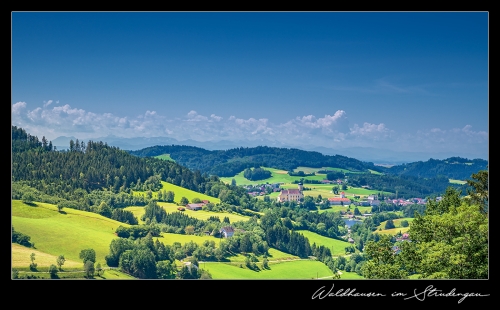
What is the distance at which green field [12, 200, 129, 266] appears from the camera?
2444cm

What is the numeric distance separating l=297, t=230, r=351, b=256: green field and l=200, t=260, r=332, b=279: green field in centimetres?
323

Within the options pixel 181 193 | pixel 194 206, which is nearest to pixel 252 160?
→ pixel 181 193

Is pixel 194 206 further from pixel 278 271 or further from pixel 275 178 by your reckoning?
pixel 275 178

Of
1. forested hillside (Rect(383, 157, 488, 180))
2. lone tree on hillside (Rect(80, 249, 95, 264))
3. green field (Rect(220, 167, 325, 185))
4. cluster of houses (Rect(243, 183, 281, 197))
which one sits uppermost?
forested hillside (Rect(383, 157, 488, 180))

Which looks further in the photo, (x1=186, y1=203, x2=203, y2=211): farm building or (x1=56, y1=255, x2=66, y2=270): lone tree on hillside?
(x1=186, y1=203, x2=203, y2=211): farm building

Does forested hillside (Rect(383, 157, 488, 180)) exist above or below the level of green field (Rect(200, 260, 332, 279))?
above

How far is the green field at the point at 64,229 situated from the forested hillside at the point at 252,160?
21.0 metres

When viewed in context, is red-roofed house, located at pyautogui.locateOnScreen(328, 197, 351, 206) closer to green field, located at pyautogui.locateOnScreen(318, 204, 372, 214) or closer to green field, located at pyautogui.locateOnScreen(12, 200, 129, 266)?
green field, located at pyautogui.locateOnScreen(318, 204, 372, 214)

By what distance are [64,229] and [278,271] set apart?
39.4ft

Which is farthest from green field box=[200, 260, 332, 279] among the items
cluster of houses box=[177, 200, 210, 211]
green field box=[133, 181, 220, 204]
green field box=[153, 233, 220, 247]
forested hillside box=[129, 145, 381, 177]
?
forested hillside box=[129, 145, 381, 177]

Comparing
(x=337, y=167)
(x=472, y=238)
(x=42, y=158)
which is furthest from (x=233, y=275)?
(x=337, y=167)

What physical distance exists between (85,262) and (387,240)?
644 inches

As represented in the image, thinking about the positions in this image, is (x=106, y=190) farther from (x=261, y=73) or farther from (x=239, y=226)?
(x=261, y=73)
